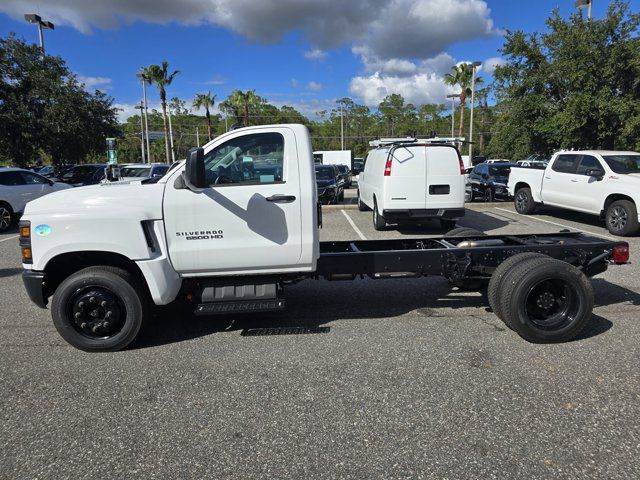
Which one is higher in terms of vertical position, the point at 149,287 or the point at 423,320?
the point at 149,287

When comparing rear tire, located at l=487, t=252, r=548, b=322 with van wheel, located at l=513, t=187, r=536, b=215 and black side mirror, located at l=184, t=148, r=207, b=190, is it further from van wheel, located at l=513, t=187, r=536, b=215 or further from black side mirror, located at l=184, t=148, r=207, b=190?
van wheel, located at l=513, t=187, r=536, b=215

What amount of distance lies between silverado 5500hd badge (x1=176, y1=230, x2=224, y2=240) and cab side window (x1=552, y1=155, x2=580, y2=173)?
1031cm

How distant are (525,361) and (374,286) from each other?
9.04ft

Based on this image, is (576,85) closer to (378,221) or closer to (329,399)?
(378,221)

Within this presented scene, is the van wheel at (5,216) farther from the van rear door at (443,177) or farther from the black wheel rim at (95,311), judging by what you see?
the van rear door at (443,177)

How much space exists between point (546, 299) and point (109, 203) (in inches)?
167

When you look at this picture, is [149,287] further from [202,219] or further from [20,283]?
[20,283]

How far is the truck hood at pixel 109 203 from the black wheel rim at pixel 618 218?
389 inches

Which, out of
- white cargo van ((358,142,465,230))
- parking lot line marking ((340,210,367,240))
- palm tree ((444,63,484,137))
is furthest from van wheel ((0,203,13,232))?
palm tree ((444,63,484,137))

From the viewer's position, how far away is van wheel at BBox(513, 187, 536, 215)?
13398 mm

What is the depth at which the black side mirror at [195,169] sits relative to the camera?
3.97m

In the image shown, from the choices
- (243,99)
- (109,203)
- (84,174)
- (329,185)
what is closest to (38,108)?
(84,174)

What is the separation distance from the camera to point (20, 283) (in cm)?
709

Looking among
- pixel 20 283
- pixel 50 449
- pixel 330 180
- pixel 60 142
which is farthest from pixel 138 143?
pixel 50 449
